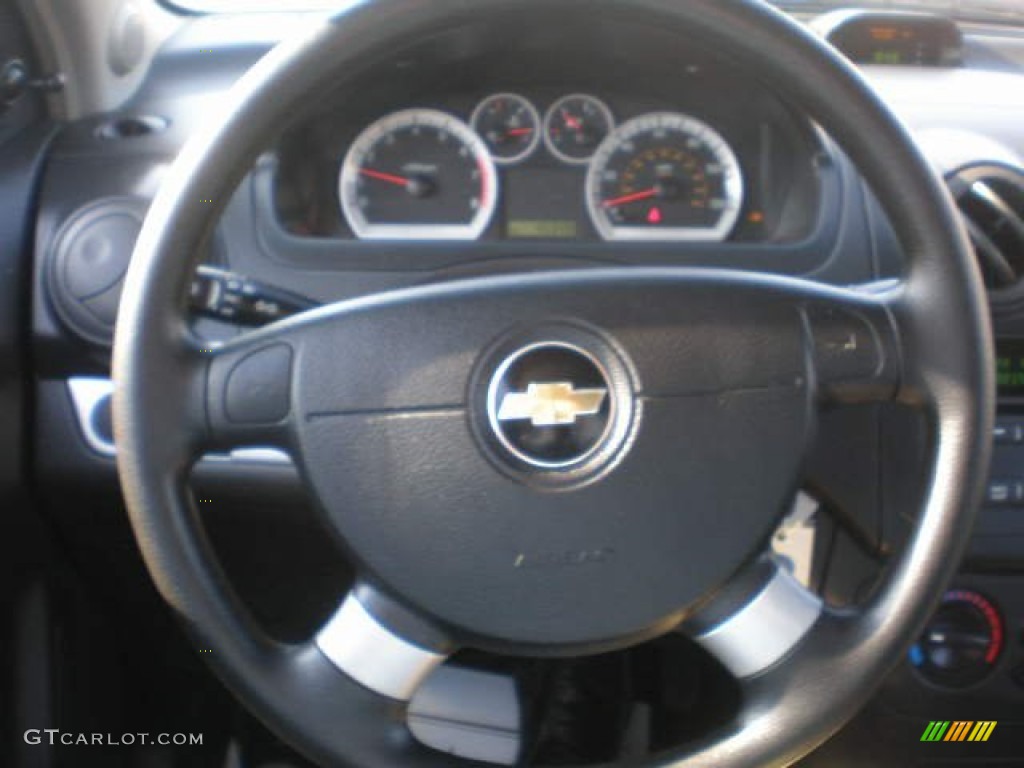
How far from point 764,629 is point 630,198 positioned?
0.75 meters

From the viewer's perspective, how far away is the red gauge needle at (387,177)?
154cm

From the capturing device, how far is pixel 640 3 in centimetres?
93

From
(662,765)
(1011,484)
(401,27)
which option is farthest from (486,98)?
(662,765)

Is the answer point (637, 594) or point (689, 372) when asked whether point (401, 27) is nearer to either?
point (689, 372)

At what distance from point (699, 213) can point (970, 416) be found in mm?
681

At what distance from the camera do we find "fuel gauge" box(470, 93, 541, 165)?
1567 millimetres

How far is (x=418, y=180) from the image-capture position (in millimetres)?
1538

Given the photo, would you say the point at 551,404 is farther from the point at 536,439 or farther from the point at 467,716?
the point at 467,716

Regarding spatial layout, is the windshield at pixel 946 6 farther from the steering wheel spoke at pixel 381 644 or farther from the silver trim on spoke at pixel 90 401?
the steering wheel spoke at pixel 381 644

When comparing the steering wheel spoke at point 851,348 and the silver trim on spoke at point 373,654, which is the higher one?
the steering wheel spoke at point 851,348

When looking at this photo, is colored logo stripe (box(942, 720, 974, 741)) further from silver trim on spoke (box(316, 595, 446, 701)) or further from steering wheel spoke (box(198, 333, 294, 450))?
steering wheel spoke (box(198, 333, 294, 450))

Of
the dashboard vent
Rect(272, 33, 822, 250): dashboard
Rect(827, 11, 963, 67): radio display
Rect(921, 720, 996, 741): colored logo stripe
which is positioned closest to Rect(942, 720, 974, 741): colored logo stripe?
Rect(921, 720, 996, 741): colored logo stripe

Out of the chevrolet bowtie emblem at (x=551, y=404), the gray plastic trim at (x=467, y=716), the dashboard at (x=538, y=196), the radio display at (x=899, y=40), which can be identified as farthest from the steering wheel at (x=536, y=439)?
the radio display at (x=899, y=40)

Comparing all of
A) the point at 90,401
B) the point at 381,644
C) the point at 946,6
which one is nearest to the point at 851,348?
the point at 381,644
